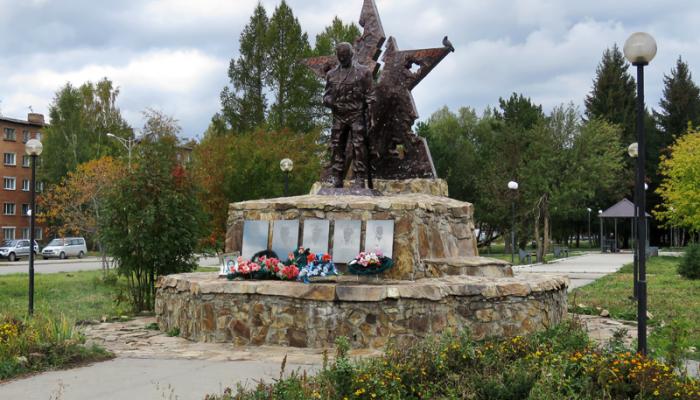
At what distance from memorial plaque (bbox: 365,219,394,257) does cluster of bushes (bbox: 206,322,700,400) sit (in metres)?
3.45

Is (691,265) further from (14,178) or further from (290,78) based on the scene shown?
(14,178)

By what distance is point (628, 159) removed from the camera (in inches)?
2146

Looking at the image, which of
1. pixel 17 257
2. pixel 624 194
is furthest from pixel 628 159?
pixel 17 257

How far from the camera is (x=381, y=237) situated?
381 inches

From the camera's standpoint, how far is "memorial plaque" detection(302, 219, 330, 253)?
998 centimetres

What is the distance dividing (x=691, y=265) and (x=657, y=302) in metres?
7.49

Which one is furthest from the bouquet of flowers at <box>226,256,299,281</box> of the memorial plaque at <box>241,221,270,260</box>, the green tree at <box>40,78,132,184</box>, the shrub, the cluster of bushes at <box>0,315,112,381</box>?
the green tree at <box>40,78,132,184</box>

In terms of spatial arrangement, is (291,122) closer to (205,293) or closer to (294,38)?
(294,38)

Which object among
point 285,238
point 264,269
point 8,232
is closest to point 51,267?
point 285,238

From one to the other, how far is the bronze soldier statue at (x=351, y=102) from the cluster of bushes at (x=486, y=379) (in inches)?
249

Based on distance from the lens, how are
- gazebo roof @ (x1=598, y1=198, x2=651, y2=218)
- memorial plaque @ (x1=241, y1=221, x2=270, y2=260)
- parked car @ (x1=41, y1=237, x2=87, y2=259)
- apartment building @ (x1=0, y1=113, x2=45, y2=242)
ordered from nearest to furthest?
memorial plaque @ (x1=241, y1=221, x2=270, y2=260), gazebo roof @ (x1=598, y1=198, x2=651, y2=218), parked car @ (x1=41, y1=237, x2=87, y2=259), apartment building @ (x1=0, y1=113, x2=45, y2=242)

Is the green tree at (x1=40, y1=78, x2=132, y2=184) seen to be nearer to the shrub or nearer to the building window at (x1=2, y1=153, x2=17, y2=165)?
the building window at (x1=2, y1=153, x2=17, y2=165)

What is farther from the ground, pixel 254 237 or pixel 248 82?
pixel 248 82

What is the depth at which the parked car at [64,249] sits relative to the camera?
41.2m
